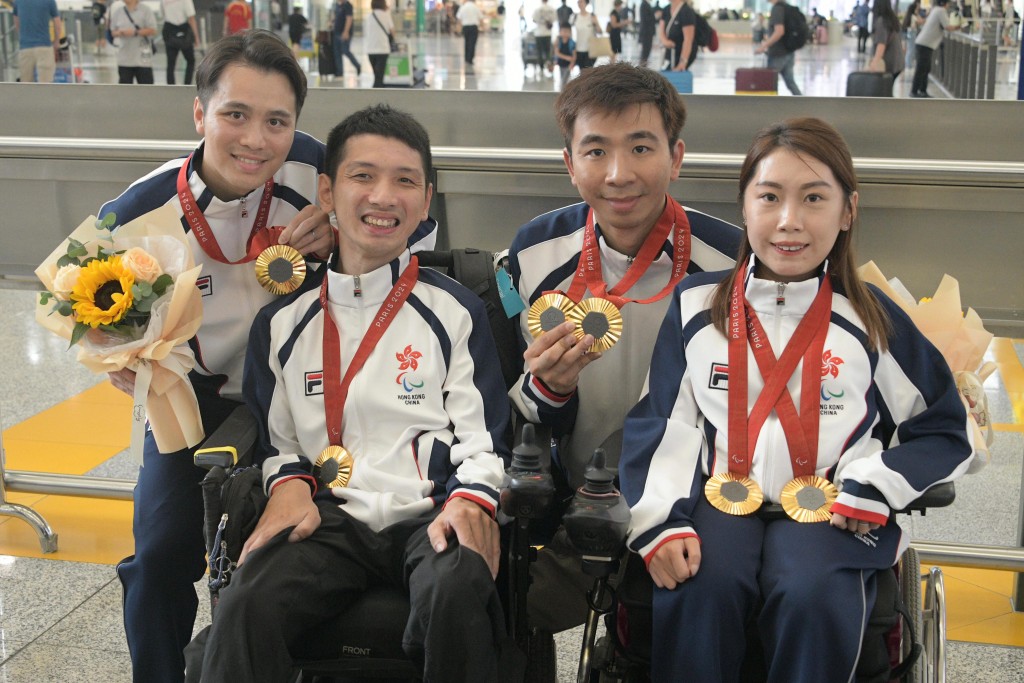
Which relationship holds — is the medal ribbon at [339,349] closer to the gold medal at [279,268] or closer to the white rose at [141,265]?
the gold medal at [279,268]

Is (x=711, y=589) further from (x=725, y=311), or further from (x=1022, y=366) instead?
(x=1022, y=366)

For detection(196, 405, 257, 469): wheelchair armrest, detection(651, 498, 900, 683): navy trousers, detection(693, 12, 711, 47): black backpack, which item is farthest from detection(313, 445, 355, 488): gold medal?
detection(693, 12, 711, 47): black backpack

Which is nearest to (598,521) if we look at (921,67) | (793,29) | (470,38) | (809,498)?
(809,498)

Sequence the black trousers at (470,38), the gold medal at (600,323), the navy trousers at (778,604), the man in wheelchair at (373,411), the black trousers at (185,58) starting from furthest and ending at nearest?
1. the black trousers at (470,38)
2. the black trousers at (185,58)
3. the gold medal at (600,323)
4. the man in wheelchair at (373,411)
5. the navy trousers at (778,604)

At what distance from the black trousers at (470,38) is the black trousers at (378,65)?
3085 millimetres

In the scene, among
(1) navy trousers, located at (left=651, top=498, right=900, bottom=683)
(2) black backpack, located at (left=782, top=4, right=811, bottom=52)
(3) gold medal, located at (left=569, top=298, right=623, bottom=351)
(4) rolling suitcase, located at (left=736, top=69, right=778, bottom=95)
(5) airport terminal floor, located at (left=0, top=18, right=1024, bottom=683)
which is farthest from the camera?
(2) black backpack, located at (left=782, top=4, right=811, bottom=52)

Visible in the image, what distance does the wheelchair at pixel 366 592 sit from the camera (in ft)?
6.22

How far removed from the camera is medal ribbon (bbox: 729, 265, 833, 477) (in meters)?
2.05

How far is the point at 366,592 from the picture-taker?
207cm

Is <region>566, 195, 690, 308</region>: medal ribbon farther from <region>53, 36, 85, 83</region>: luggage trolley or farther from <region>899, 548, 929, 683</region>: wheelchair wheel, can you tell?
→ <region>53, 36, 85, 83</region>: luggage trolley

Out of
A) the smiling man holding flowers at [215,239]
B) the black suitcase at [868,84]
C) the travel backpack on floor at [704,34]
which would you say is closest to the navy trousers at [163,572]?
the smiling man holding flowers at [215,239]

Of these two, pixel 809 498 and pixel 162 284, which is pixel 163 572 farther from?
pixel 809 498

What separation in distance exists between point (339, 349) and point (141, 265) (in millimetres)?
455

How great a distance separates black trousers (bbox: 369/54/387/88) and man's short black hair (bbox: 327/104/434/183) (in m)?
11.0
